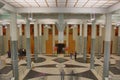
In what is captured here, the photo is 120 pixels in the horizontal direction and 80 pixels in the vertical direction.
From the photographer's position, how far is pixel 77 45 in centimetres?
3047

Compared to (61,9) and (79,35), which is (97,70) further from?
(79,35)

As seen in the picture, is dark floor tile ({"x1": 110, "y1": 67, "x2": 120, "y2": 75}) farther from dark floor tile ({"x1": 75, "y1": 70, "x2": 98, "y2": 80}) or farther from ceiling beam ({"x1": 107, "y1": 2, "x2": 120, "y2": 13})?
ceiling beam ({"x1": 107, "y1": 2, "x2": 120, "y2": 13})

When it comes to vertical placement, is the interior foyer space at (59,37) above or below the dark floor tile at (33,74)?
above

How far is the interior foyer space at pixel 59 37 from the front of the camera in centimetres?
1184

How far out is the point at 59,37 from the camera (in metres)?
13.2

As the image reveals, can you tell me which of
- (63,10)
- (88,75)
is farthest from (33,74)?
(63,10)

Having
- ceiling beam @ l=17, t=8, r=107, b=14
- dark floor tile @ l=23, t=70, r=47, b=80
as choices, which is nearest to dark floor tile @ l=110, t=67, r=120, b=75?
dark floor tile @ l=23, t=70, r=47, b=80

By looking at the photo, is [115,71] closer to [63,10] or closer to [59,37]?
[59,37]

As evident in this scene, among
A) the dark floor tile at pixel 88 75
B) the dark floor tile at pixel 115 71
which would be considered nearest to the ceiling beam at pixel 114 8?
the dark floor tile at pixel 88 75

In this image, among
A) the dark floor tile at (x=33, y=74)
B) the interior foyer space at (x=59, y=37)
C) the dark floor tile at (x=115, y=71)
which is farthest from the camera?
the dark floor tile at (x=115, y=71)

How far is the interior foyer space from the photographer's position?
1184 centimetres

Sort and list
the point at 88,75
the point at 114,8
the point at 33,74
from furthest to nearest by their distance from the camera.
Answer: the point at 33,74, the point at 88,75, the point at 114,8

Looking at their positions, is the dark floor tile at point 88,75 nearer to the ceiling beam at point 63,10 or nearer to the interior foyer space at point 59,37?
the interior foyer space at point 59,37

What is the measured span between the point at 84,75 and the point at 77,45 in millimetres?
13915
